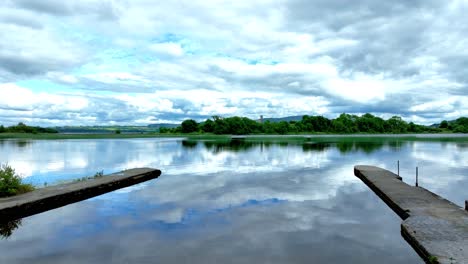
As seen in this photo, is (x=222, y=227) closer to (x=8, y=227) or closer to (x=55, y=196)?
(x=8, y=227)

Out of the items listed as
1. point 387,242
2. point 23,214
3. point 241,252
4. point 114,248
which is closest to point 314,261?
point 241,252

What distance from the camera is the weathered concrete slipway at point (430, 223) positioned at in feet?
32.7

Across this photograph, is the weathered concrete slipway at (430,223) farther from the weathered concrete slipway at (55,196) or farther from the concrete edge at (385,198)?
the weathered concrete slipway at (55,196)

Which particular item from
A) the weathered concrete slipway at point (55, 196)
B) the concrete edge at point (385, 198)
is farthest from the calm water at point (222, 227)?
the weathered concrete slipway at point (55, 196)

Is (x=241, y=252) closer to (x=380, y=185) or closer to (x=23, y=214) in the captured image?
(x=23, y=214)

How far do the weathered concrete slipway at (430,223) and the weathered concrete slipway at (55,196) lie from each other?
15.6 meters

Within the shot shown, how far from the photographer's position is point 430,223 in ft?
42.1

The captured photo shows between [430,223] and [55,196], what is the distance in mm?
16781

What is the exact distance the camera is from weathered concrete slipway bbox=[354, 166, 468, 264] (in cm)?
995

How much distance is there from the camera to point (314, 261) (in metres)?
10.6

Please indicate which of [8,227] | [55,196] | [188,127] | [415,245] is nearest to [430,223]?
[415,245]

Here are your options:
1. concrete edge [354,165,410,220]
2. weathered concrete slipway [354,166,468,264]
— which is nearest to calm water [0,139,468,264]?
concrete edge [354,165,410,220]

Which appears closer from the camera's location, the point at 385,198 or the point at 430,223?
the point at 430,223

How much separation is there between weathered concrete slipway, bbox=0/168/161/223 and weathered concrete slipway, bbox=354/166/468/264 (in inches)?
615
